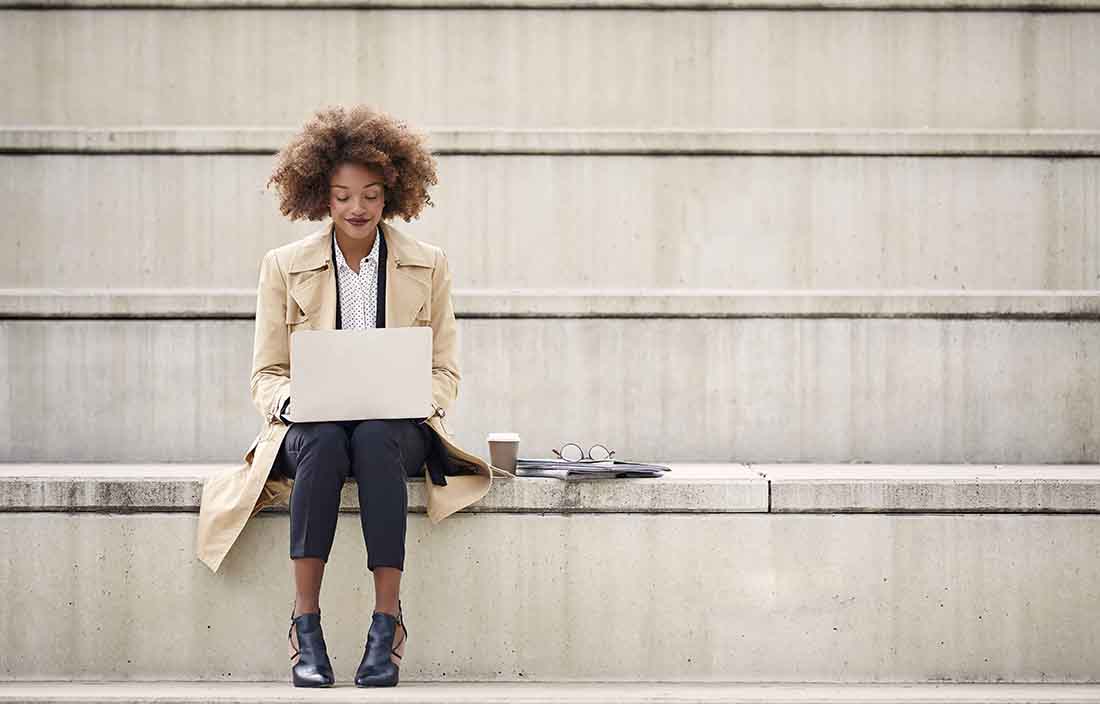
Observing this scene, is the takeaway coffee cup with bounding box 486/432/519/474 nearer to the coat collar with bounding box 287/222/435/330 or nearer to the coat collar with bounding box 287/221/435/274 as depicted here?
A: the coat collar with bounding box 287/222/435/330

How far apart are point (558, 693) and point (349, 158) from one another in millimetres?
1800

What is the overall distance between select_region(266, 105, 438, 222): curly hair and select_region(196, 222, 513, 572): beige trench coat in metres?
0.11

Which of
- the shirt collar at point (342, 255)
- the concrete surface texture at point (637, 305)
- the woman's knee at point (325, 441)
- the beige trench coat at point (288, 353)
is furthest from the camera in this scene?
the concrete surface texture at point (637, 305)

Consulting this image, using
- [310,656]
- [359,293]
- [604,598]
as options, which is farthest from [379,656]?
[359,293]

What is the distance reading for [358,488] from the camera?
13.1ft

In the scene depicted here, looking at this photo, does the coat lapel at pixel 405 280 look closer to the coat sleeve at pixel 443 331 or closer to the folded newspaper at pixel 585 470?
the coat sleeve at pixel 443 331

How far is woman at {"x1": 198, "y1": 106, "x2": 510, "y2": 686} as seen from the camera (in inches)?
154

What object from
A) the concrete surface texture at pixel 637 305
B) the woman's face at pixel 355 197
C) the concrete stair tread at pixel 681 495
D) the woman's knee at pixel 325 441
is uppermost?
the woman's face at pixel 355 197

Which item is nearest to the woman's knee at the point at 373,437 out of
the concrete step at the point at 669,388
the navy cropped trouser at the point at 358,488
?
the navy cropped trouser at the point at 358,488

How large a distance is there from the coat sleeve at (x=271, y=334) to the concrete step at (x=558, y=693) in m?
0.88

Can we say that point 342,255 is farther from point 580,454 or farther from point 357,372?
point 580,454

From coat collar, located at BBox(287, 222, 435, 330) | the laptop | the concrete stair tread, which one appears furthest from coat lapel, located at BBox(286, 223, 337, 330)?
the concrete stair tread

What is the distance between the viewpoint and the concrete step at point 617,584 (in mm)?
4227

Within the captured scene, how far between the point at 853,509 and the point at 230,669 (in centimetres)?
205
